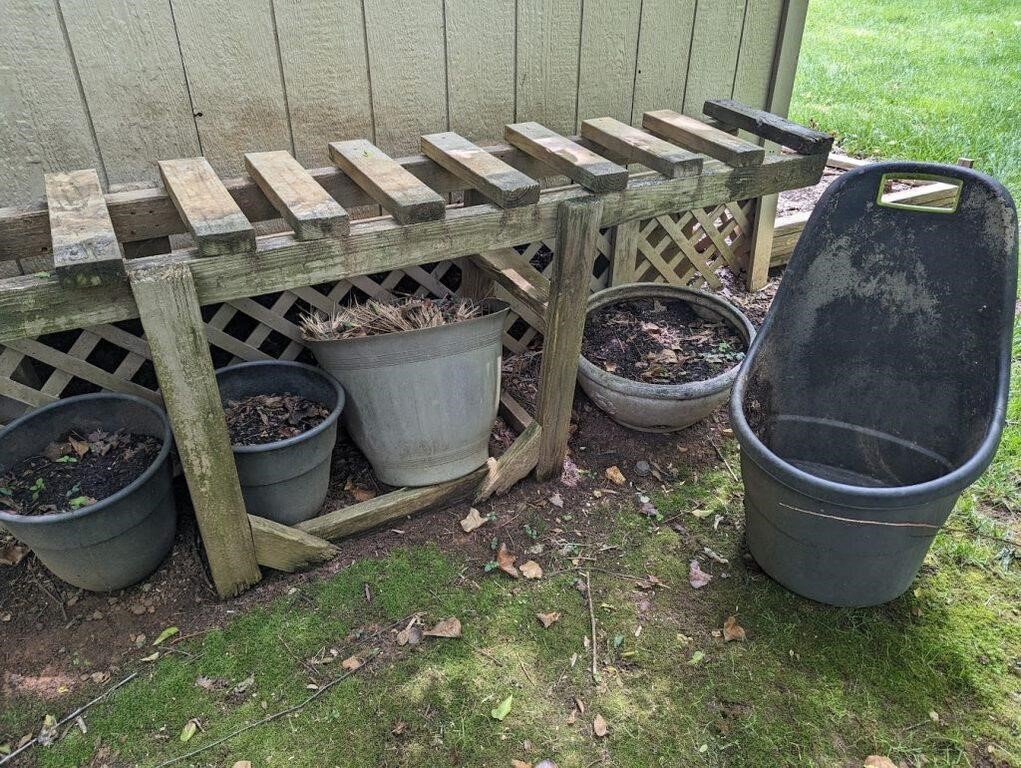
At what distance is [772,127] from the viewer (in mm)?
2545

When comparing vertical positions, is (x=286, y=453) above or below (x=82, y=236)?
below

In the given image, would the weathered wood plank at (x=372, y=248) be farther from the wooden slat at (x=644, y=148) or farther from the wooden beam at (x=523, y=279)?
the wooden beam at (x=523, y=279)

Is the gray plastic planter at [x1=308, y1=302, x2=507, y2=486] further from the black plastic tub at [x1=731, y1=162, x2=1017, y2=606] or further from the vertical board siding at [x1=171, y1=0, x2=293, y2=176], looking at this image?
the black plastic tub at [x1=731, y1=162, x2=1017, y2=606]

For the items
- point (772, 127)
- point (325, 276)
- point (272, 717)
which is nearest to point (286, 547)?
point (272, 717)

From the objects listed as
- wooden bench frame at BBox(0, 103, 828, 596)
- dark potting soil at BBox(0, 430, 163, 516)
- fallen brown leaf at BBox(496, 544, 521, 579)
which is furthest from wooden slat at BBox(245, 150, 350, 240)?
fallen brown leaf at BBox(496, 544, 521, 579)

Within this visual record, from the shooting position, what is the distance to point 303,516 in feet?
7.95

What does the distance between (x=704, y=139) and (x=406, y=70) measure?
3.50 feet

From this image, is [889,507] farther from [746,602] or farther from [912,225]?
[912,225]

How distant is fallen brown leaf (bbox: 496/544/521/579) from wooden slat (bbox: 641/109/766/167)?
4.90ft

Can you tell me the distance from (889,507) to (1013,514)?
1.14 meters

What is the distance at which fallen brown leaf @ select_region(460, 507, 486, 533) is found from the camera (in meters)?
2.58

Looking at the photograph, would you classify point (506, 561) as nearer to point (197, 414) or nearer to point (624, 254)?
point (197, 414)

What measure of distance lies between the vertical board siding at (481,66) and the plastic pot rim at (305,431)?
1.06 meters

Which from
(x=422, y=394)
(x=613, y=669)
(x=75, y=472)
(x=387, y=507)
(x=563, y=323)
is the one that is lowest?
(x=613, y=669)
